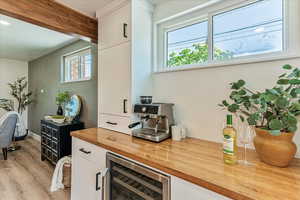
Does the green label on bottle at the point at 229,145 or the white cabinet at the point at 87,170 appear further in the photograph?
the white cabinet at the point at 87,170

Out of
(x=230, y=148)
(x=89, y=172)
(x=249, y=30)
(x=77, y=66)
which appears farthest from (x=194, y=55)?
(x=77, y=66)

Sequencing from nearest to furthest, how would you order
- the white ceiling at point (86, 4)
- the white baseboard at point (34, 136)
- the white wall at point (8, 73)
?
the white ceiling at point (86, 4) → the white baseboard at point (34, 136) → the white wall at point (8, 73)

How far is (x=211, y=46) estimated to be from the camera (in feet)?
4.76

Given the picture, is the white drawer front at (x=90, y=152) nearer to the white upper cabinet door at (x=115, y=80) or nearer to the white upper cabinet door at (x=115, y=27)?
the white upper cabinet door at (x=115, y=80)

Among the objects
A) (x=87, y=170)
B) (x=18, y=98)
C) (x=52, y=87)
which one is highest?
(x=52, y=87)

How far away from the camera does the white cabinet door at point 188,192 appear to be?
2.37 ft

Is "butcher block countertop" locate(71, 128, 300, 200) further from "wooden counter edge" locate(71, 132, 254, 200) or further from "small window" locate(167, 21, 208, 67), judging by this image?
"small window" locate(167, 21, 208, 67)

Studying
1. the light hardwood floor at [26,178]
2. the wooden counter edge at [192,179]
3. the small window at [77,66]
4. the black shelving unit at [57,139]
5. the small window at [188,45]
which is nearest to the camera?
the wooden counter edge at [192,179]

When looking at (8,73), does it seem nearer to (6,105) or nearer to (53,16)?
(6,105)

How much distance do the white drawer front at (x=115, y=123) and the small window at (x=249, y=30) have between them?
43.3 inches

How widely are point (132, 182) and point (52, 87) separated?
368 centimetres

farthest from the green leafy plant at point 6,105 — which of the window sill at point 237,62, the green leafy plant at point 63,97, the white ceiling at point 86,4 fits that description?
the window sill at point 237,62

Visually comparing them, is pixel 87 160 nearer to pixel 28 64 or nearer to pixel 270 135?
pixel 270 135

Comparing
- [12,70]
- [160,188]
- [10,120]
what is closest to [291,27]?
[160,188]
